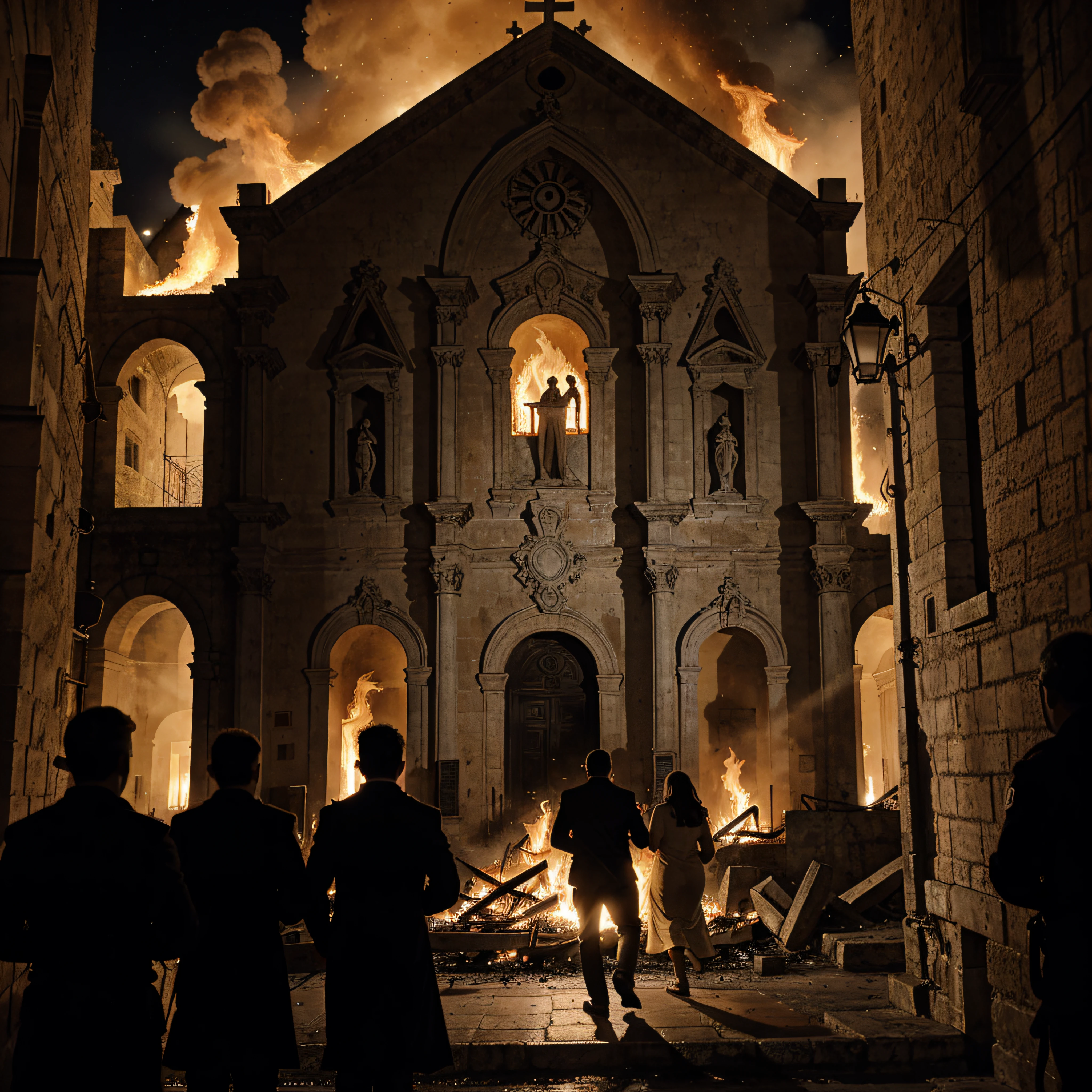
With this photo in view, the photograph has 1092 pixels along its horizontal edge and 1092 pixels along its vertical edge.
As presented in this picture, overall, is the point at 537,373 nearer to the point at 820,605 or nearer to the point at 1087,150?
the point at 820,605

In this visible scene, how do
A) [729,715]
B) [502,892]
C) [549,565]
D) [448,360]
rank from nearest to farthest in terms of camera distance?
1. [502,892]
2. [549,565]
3. [448,360]
4. [729,715]

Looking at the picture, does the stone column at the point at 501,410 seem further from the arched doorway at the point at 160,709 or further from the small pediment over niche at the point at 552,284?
the arched doorway at the point at 160,709

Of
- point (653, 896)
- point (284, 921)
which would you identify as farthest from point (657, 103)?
point (284, 921)

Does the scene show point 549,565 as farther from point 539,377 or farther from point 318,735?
point 318,735

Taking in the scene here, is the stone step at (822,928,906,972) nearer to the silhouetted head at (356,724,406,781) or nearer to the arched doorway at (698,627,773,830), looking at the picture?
the silhouetted head at (356,724,406,781)

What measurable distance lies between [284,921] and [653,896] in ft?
18.5

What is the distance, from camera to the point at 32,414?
606 cm

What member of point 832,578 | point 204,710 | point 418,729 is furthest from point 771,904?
point 204,710

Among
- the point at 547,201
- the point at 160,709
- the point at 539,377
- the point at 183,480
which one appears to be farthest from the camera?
the point at 183,480

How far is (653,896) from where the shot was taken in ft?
30.7

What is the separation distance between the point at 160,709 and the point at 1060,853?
81.4 feet

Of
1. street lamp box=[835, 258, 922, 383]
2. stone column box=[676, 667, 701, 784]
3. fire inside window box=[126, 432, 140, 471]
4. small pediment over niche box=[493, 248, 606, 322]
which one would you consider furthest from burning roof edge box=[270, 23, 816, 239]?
street lamp box=[835, 258, 922, 383]

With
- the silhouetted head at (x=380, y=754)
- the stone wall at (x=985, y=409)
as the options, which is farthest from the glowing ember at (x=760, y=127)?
the silhouetted head at (x=380, y=754)

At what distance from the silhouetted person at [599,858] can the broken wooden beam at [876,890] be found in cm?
458
